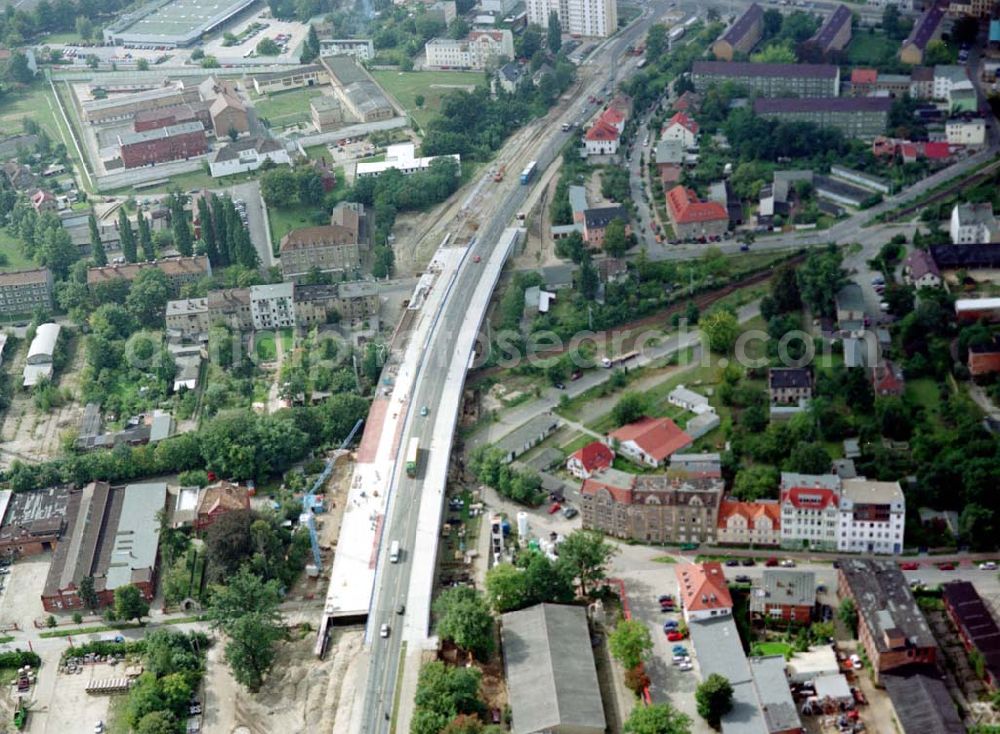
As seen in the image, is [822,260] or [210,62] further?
[210,62]

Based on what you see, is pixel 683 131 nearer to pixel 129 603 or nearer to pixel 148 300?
pixel 148 300

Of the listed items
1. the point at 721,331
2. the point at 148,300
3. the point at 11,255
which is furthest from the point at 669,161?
the point at 11,255

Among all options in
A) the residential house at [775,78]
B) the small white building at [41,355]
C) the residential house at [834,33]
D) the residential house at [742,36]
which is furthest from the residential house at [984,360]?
the small white building at [41,355]

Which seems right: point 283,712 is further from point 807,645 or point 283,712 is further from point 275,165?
point 275,165

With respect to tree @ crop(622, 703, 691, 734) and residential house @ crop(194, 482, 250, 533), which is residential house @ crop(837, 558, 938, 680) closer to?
tree @ crop(622, 703, 691, 734)

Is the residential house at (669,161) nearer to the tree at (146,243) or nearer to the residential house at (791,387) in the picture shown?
the residential house at (791,387)

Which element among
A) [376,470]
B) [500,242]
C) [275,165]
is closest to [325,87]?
[275,165]

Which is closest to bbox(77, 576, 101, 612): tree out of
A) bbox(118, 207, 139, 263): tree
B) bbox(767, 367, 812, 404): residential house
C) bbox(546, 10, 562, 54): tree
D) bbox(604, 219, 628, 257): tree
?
bbox(118, 207, 139, 263): tree
